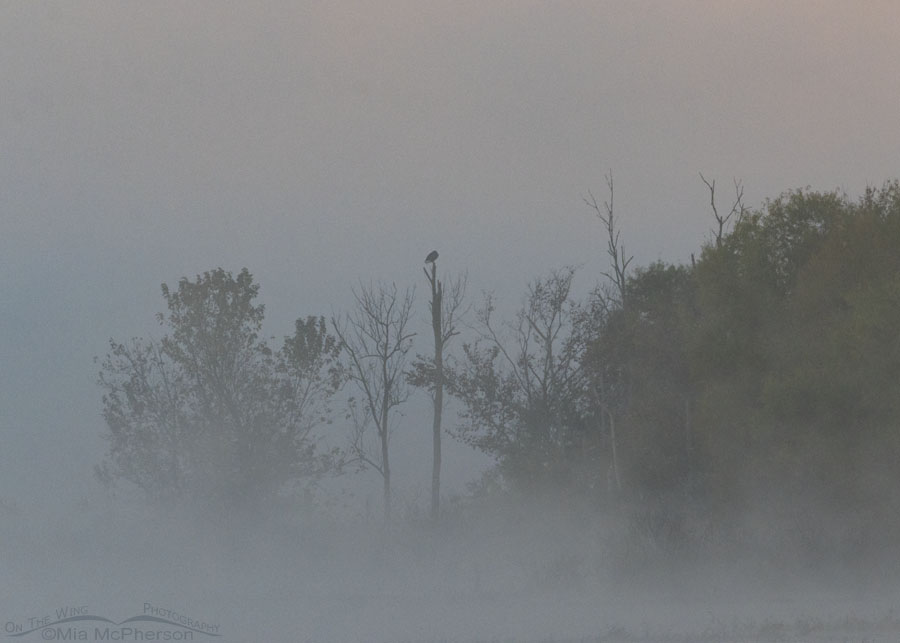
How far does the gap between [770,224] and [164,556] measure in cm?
1905

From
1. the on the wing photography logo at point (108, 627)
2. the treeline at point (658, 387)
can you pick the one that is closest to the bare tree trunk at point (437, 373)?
the treeline at point (658, 387)

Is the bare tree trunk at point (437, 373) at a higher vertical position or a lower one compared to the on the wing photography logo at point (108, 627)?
higher

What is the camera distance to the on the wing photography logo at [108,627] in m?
17.4

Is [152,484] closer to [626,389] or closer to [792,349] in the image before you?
[626,389]

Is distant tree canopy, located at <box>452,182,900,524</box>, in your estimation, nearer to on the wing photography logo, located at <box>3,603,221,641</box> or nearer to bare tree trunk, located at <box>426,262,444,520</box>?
bare tree trunk, located at <box>426,262,444,520</box>

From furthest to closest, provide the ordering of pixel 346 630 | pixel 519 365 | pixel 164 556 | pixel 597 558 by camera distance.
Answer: pixel 519 365, pixel 164 556, pixel 597 558, pixel 346 630

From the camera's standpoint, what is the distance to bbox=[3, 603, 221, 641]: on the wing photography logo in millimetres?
17438

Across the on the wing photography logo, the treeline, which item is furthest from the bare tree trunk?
the on the wing photography logo

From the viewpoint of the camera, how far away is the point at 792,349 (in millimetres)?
24797

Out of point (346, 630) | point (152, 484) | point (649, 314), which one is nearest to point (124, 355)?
point (152, 484)

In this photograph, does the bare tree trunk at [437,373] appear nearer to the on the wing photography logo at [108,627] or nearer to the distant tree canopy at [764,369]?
the distant tree canopy at [764,369]

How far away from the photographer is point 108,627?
60.0 ft

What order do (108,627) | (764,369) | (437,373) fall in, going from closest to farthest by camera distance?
(108,627) < (764,369) < (437,373)

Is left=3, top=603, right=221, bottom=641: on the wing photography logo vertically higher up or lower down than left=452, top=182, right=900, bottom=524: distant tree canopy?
lower down
